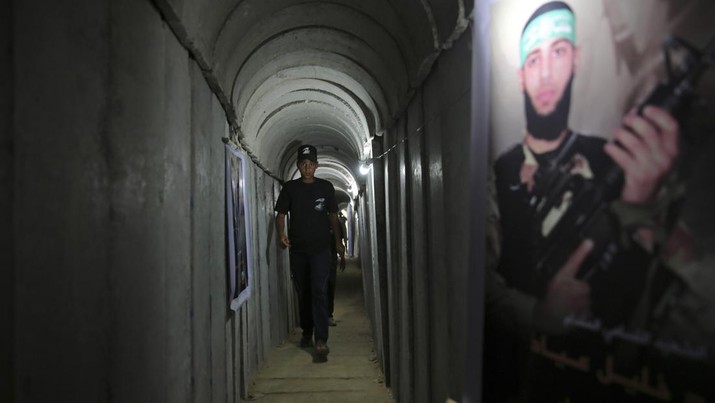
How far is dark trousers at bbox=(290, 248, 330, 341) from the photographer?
5.66 metres

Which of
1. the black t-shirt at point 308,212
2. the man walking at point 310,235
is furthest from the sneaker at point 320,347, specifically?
the black t-shirt at point 308,212

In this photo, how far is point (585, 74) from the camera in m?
1.15

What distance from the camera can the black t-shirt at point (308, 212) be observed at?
5.91m

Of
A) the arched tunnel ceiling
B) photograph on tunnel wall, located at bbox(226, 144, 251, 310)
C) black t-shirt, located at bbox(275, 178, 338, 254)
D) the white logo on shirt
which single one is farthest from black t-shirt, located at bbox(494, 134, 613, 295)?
the white logo on shirt

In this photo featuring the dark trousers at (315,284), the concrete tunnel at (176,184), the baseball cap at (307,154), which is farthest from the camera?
the baseball cap at (307,154)

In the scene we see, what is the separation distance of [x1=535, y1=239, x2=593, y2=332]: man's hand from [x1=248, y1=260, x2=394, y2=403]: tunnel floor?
11.8 feet

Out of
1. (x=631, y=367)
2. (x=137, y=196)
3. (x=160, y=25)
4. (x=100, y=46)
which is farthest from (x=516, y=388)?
(x=160, y=25)

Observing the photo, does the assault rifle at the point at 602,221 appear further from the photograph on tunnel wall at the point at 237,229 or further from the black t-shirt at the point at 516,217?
the photograph on tunnel wall at the point at 237,229

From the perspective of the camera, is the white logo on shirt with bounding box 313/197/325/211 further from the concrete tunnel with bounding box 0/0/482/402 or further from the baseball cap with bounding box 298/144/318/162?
the concrete tunnel with bounding box 0/0/482/402

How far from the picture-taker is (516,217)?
1388 mm

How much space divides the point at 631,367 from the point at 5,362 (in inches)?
54.5

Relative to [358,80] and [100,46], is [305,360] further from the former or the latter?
[100,46]

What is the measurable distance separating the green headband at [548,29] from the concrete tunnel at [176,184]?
0.72 m

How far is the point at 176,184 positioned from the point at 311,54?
353 cm
